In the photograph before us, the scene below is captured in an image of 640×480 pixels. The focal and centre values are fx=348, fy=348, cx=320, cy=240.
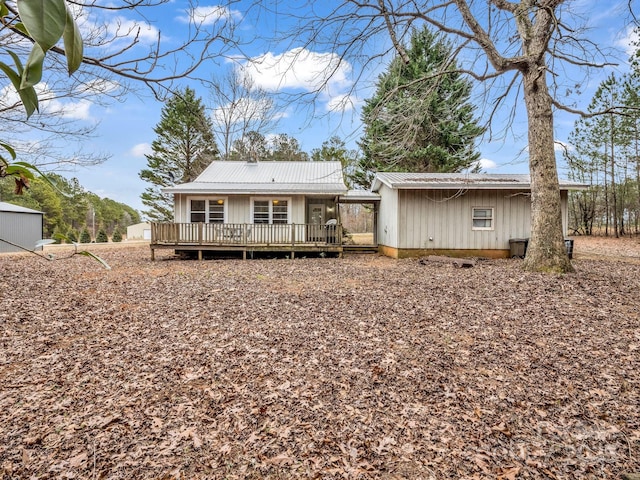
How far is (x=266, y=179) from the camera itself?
51.2 feet

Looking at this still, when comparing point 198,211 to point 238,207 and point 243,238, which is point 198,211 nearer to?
point 238,207

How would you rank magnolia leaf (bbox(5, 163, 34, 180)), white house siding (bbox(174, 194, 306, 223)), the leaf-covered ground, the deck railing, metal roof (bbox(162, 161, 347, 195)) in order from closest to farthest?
magnolia leaf (bbox(5, 163, 34, 180)) < the leaf-covered ground < the deck railing < metal roof (bbox(162, 161, 347, 195)) < white house siding (bbox(174, 194, 306, 223))

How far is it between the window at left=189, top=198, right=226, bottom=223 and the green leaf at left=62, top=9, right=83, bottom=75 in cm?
1344

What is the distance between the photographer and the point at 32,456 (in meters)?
2.46

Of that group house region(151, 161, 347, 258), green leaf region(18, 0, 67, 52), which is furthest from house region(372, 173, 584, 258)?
green leaf region(18, 0, 67, 52)

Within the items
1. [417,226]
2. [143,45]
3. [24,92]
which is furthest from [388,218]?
[24,92]

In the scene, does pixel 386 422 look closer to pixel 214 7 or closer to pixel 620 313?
pixel 214 7

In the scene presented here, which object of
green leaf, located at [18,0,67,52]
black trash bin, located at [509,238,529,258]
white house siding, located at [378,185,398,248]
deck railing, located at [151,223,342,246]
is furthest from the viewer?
white house siding, located at [378,185,398,248]

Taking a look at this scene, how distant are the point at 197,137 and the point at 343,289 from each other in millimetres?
24421

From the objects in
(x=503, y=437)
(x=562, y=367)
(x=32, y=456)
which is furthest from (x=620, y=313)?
(x=32, y=456)

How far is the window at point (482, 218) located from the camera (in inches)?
479

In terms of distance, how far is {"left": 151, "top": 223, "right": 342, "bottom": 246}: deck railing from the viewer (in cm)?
1188

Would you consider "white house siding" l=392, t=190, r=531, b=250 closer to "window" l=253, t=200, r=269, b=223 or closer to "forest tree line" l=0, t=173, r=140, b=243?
"window" l=253, t=200, r=269, b=223

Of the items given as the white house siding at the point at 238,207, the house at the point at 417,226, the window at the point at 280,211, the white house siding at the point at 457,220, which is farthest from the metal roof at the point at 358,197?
the white house siding at the point at 457,220
